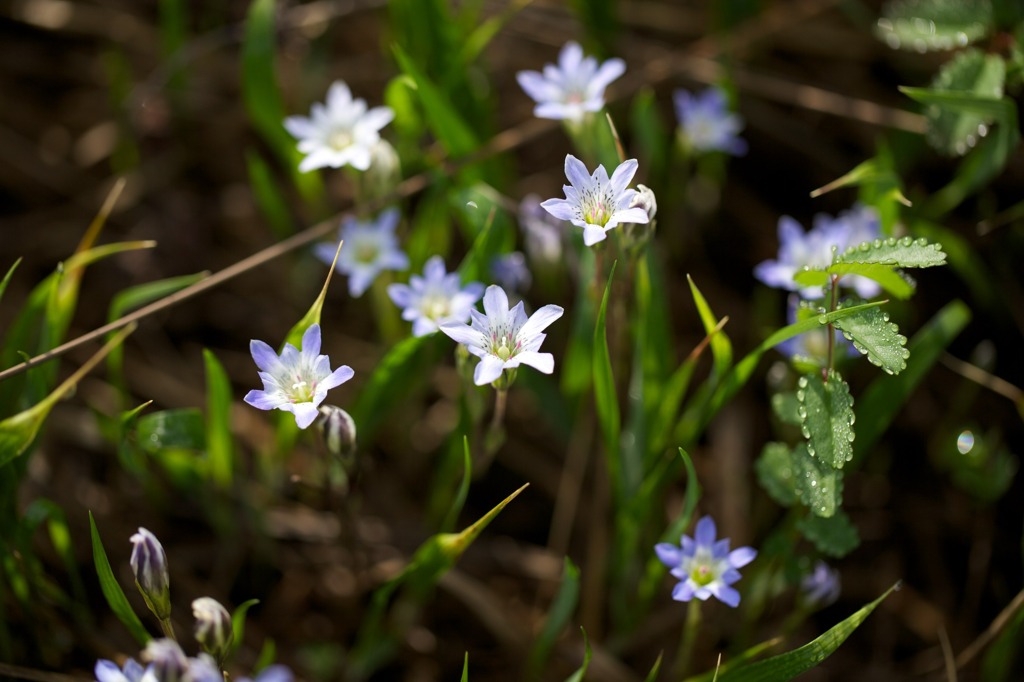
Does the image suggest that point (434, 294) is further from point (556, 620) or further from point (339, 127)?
point (556, 620)

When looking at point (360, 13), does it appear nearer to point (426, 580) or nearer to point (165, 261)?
point (165, 261)

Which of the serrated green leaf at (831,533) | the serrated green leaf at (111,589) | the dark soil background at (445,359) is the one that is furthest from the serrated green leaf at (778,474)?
the serrated green leaf at (111,589)

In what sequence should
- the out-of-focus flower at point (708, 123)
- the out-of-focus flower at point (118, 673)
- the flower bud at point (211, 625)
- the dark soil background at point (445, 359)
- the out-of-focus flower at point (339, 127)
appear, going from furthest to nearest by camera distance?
the out-of-focus flower at point (708, 123), the dark soil background at point (445, 359), the out-of-focus flower at point (339, 127), the flower bud at point (211, 625), the out-of-focus flower at point (118, 673)

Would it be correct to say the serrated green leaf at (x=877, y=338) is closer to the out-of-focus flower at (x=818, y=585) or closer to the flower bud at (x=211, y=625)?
the out-of-focus flower at (x=818, y=585)

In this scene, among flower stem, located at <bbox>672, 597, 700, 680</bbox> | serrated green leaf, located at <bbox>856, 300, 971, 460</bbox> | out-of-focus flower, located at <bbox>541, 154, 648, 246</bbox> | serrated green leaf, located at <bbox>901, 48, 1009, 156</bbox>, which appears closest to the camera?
out-of-focus flower, located at <bbox>541, 154, 648, 246</bbox>

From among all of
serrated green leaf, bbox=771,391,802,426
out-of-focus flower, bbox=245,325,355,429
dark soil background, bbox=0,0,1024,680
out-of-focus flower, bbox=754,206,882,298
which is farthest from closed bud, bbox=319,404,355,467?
out-of-focus flower, bbox=754,206,882,298

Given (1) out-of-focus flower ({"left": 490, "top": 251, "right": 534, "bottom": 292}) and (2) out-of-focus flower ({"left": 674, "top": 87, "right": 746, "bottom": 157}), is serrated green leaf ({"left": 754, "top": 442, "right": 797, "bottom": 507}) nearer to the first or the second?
(1) out-of-focus flower ({"left": 490, "top": 251, "right": 534, "bottom": 292})
